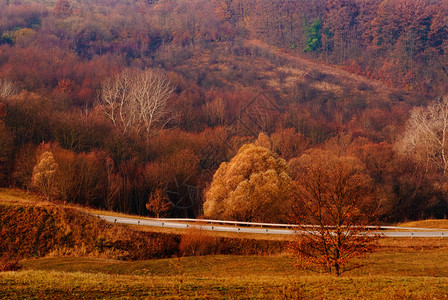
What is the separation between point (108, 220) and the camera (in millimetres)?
41688

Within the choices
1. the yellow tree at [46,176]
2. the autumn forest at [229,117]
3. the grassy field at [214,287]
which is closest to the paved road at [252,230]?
the autumn forest at [229,117]

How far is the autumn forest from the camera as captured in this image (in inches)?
2227

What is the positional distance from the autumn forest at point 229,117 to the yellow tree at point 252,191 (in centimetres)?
15

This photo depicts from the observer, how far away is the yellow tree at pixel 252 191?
4634 centimetres

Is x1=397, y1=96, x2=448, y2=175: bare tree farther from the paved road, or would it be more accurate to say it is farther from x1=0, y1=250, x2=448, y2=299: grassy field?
x1=0, y1=250, x2=448, y2=299: grassy field

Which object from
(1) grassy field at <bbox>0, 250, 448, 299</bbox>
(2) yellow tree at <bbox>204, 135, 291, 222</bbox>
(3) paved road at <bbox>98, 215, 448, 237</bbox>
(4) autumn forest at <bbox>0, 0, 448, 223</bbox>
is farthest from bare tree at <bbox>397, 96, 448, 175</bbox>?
(1) grassy field at <bbox>0, 250, 448, 299</bbox>

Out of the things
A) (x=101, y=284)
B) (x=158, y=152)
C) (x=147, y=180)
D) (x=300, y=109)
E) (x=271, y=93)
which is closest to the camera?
(x=101, y=284)

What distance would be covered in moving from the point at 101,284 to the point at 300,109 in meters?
121

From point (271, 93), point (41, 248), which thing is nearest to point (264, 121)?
point (271, 93)

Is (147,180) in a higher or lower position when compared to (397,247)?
lower

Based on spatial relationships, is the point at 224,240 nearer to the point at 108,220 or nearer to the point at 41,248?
the point at 108,220

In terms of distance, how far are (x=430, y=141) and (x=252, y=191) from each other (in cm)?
4786

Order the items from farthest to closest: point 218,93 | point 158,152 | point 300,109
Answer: point 218,93 < point 300,109 < point 158,152

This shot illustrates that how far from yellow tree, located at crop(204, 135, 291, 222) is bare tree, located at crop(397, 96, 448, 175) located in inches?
1604
